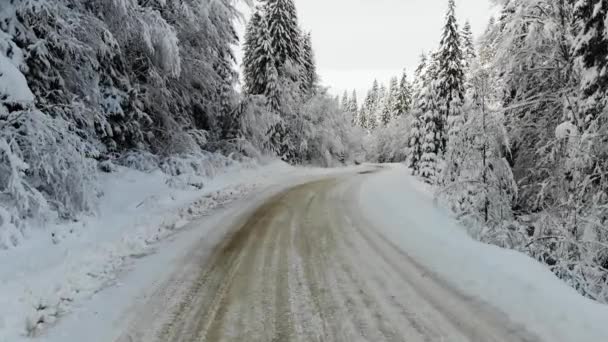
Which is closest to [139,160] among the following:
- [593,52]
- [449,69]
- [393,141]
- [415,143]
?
[593,52]

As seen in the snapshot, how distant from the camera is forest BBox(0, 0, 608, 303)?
264 inches

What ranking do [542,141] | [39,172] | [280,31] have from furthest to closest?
1. [280,31]
2. [542,141]
3. [39,172]

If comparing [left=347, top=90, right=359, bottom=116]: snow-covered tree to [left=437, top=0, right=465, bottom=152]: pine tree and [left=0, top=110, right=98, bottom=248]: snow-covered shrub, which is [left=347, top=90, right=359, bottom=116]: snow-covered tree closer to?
[left=437, top=0, right=465, bottom=152]: pine tree

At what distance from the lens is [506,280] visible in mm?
4840

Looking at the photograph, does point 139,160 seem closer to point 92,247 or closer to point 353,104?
point 92,247

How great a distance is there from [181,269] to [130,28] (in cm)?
700

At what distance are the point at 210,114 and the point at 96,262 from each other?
37.5 feet

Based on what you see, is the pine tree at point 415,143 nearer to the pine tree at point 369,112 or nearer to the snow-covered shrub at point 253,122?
the snow-covered shrub at point 253,122

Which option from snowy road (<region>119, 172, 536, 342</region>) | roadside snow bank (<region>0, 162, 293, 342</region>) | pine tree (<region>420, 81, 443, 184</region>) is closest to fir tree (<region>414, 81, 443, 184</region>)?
pine tree (<region>420, 81, 443, 184</region>)

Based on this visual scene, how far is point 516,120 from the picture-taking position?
408 inches

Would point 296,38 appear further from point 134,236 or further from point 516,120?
point 134,236

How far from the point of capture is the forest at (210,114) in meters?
6.71

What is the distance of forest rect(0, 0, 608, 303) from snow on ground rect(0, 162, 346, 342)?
0.54 metres

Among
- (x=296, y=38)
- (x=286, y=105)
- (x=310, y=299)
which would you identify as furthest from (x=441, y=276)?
(x=296, y=38)
